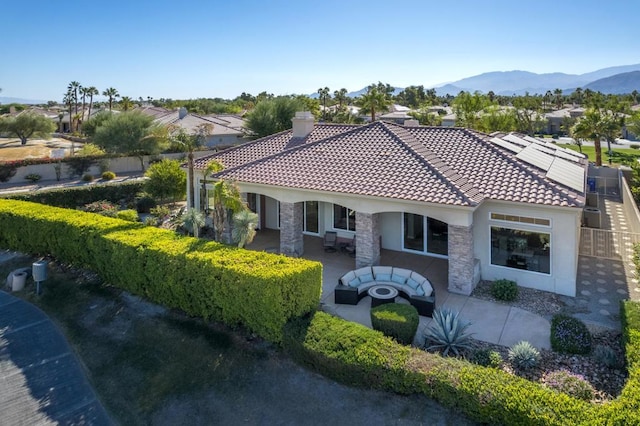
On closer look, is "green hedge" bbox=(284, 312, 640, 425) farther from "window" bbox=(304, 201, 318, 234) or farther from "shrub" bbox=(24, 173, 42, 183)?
"shrub" bbox=(24, 173, 42, 183)

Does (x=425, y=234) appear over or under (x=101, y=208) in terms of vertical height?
under

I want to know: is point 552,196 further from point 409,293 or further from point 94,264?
point 94,264

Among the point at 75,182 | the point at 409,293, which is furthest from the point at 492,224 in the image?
the point at 75,182

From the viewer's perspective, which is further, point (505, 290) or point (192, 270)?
point (505, 290)

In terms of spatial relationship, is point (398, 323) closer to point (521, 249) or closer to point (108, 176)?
point (521, 249)

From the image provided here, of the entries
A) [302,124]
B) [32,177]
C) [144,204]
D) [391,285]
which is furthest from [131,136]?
[391,285]

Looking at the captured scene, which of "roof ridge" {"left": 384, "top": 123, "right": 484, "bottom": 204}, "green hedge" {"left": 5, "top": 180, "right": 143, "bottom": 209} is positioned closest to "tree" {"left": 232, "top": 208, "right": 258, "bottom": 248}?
"roof ridge" {"left": 384, "top": 123, "right": 484, "bottom": 204}

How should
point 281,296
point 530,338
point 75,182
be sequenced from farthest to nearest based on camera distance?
point 75,182 → point 530,338 → point 281,296
